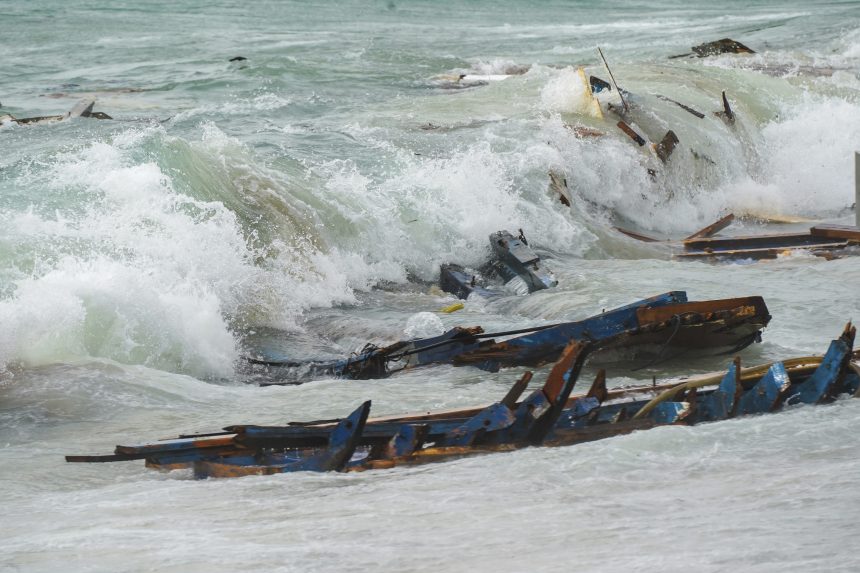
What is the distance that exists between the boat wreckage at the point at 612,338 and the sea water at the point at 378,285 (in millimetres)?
157

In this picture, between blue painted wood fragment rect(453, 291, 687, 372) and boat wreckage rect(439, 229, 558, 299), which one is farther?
boat wreckage rect(439, 229, 558, 299)

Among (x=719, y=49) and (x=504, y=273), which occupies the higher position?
(x=719, y=49)

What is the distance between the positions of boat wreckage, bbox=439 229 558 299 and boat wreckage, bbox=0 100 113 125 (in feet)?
29.3

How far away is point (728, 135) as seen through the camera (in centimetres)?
1977

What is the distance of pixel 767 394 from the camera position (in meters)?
6.57

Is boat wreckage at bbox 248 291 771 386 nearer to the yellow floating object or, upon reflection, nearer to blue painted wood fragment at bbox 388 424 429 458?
the yellow floating object

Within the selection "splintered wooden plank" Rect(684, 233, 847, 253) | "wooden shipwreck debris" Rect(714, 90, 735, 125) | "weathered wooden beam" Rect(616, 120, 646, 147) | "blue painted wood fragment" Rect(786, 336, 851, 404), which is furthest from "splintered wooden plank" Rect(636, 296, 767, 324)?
"wooden shipwreck debris" Rect(714, 90, 735, 125)

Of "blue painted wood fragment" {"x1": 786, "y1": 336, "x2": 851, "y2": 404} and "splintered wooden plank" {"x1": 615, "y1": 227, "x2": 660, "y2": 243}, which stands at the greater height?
"blue painted wood fragment" {"x1": 786, "y1": 336, "x2": 851, "y2": 404}

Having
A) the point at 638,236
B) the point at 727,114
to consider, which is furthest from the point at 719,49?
the point at 638,236

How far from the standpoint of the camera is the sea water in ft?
16.1

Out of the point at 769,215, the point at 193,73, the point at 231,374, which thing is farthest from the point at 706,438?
the point at 193,73

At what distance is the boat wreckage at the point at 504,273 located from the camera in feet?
37.2

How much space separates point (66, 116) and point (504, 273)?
9.87 meters

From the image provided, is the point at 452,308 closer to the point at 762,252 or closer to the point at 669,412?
the point at 762,252
